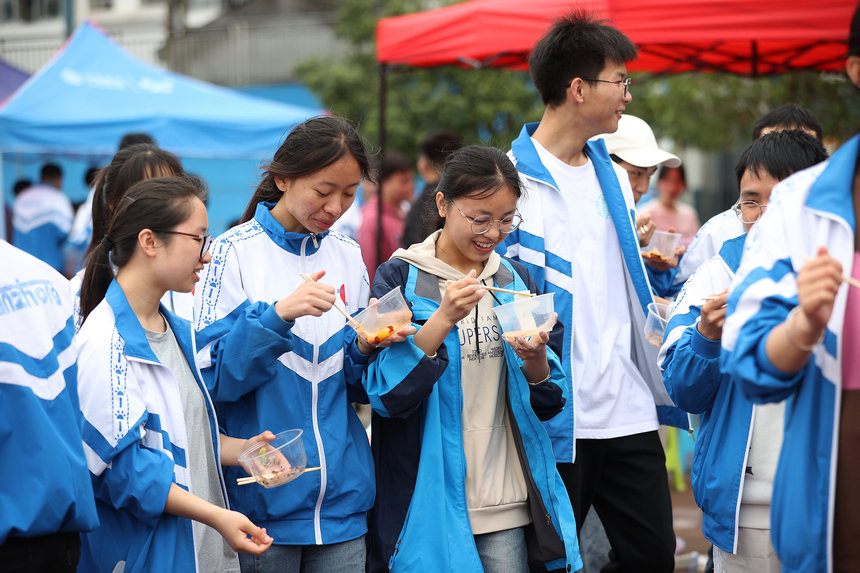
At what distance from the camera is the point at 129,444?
274cm

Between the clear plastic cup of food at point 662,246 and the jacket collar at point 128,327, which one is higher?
the clear plastic cup of food at point 662,246

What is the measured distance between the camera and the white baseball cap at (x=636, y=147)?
174 inches

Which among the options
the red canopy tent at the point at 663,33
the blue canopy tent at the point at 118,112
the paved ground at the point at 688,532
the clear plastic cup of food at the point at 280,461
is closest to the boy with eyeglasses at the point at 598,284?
the clear plastic cup of food at the point at 280,461

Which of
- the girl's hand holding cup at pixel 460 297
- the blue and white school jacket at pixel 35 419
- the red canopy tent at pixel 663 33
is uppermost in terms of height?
the red canopy tent at pixel 663 33

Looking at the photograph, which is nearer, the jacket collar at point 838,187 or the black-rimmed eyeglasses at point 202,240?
the jacket collar at point 838,187

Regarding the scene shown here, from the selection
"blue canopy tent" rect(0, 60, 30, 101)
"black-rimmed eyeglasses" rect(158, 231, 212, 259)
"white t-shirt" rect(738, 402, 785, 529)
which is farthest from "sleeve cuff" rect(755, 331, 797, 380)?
"blue canopy tent" rect(0, 60, 30, 101)

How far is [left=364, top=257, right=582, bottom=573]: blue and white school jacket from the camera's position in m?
2.97

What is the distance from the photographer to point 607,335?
3.73 metres

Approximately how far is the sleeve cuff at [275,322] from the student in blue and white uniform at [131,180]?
39.1 inches

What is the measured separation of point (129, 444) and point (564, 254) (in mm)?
1755

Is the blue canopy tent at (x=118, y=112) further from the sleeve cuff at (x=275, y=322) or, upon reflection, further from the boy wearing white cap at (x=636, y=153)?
the sleeve cuff at (x=275, y=322)

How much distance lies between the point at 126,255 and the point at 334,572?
1.21 meters

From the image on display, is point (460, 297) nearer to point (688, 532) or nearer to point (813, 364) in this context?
point (813, 364)

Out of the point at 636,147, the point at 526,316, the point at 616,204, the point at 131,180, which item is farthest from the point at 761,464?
the point at 131,180
